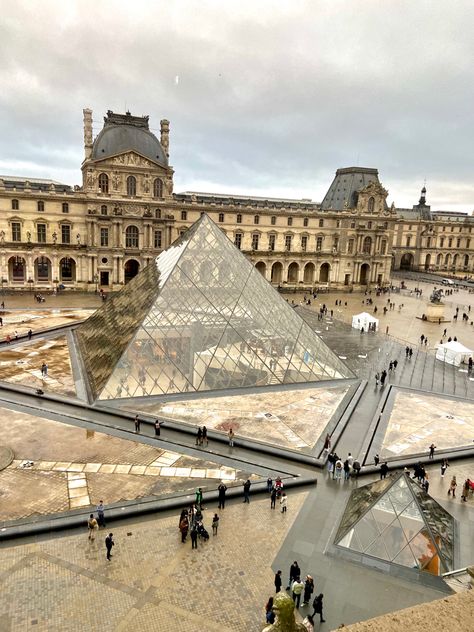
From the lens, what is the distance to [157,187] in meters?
48.8

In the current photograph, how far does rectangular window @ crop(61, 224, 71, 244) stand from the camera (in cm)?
4638

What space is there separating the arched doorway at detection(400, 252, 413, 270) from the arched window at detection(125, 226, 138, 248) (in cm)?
6501

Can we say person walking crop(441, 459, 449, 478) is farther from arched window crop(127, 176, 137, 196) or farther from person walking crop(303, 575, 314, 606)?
arched window crop(127, 176, 137, 196)

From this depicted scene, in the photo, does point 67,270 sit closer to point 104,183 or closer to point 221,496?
point 104,183

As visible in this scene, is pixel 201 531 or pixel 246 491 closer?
pixel 201 531

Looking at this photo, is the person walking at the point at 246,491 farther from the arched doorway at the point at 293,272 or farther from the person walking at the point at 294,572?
the arched doorway at the point at 293,272

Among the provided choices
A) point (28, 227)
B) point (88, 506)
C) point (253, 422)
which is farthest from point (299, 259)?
point (88, 506)

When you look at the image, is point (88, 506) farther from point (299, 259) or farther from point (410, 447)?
point (299, 259)

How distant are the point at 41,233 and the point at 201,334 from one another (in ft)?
108

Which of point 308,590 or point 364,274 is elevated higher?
point 364,274

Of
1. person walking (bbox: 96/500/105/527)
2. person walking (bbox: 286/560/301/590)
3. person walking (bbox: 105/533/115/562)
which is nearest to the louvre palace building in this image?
person walking (bbox: 96/500/105/527)

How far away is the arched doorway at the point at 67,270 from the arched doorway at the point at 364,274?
37655mm

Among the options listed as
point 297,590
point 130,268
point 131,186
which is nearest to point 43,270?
point 130,268

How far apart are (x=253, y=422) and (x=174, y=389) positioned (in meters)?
4.13
